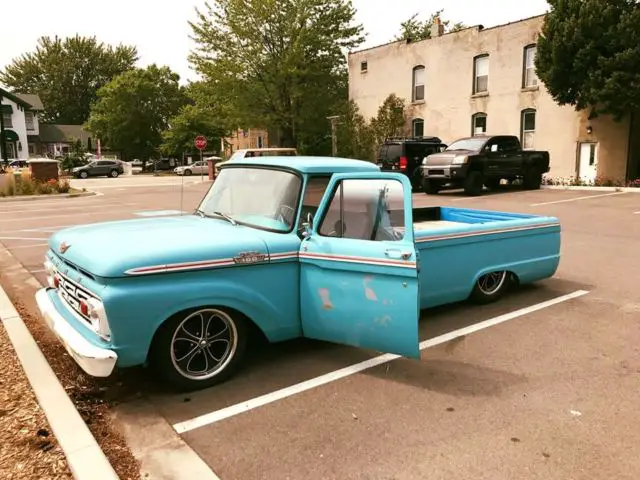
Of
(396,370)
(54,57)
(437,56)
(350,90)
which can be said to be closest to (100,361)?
(396,370)

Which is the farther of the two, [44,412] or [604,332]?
[604,332]

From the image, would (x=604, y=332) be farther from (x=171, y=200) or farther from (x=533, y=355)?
(x=171, y=200)

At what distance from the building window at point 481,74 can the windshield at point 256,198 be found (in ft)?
78.5

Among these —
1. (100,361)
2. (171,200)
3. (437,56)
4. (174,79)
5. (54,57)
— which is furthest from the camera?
(54,57)

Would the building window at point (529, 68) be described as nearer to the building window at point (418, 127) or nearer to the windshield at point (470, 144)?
the building window at point (418, 127)

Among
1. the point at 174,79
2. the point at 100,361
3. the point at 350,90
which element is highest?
the point at 174,79

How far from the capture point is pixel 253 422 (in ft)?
11.6

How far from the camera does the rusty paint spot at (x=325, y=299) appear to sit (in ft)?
13.2

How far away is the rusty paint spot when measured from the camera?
4.02 metres

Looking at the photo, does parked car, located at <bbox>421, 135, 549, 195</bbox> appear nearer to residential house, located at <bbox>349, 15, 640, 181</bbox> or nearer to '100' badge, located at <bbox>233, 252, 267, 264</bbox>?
residential house, located at <bbox>349, 15, 640, 181</bbox>

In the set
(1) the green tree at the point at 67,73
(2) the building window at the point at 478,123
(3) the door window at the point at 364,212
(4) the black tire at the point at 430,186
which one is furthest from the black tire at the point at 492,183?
(1) the green tree at the point at 67,73

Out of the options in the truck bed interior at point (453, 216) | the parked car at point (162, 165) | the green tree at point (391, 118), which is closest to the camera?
the truck bed interior at point (453, 216)

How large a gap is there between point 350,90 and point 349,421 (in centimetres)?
3117

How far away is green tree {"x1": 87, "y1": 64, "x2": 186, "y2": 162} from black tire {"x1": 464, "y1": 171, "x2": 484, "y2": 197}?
164 ft
